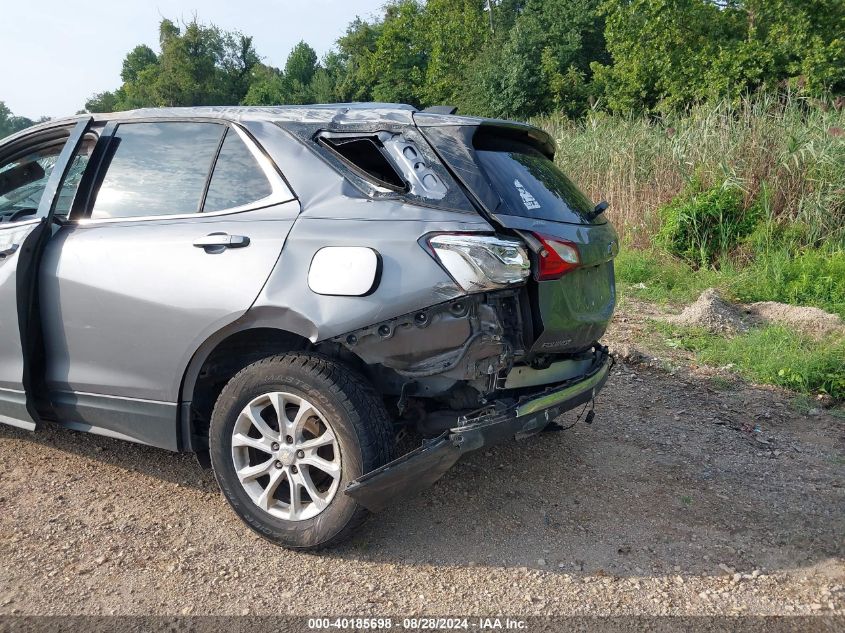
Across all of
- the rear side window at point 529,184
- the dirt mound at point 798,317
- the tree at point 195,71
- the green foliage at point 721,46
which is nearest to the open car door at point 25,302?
the rear side window at point 529,184

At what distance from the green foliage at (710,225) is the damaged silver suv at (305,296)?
584 centimetres

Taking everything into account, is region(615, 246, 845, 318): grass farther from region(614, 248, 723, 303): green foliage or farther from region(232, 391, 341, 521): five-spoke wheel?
region(232, 391, 341, 521): five-spoke wheel

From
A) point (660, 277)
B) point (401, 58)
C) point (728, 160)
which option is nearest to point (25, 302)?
point (660, 277)

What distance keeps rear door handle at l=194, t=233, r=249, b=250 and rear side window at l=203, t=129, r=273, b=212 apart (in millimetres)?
193

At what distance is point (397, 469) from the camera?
2.77 metres

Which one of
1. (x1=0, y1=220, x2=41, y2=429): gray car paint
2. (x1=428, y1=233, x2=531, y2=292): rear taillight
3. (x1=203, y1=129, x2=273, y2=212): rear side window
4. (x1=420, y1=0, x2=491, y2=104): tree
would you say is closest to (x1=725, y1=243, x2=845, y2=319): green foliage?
(x1=428, y1=233, x2=531, y2=292): rear taillight

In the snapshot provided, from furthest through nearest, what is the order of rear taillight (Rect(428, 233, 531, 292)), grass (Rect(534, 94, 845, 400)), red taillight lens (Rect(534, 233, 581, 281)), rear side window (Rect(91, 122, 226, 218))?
grass (Rect(534, 94, 845, 400)), rear side window (Rect(91, 122, 226, 218)), red taillight lens (Rect(534, 233, 581, 281)), rear taillight (Rect(428, 233, 531, 292))

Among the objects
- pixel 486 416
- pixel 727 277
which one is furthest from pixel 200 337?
pixel 727 277

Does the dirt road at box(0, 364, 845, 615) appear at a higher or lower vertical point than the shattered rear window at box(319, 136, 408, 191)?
lower

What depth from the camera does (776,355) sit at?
18.4 ft

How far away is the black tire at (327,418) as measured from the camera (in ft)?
9.34

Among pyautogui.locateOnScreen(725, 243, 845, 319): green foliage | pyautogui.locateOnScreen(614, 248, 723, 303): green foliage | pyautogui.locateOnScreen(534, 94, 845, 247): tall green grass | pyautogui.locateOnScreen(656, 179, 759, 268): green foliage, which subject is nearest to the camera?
pyautogui.locateOnScreen(725, 243, 845, 319): green foliage

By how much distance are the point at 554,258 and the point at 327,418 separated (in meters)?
1.18

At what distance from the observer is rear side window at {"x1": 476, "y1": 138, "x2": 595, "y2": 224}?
304cm
